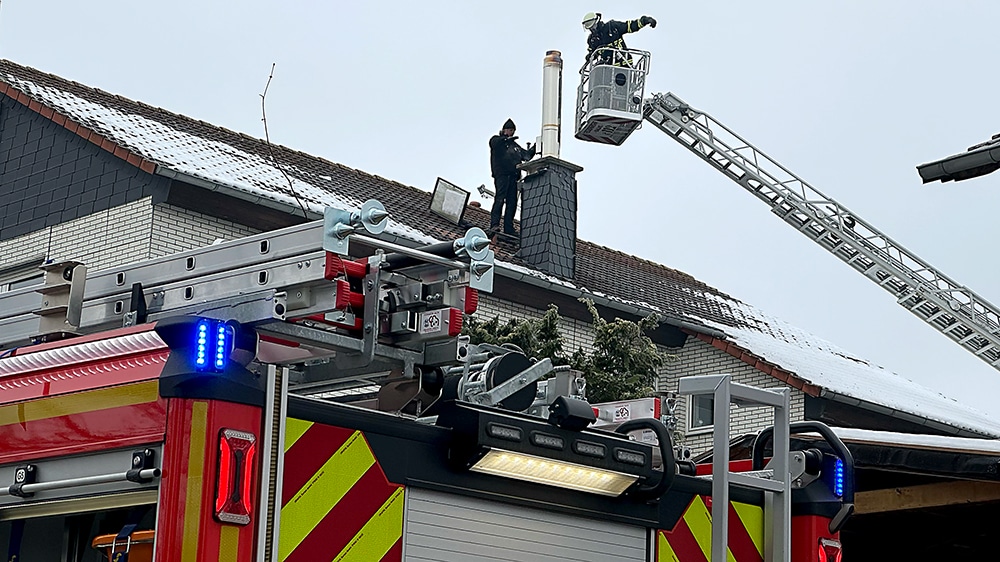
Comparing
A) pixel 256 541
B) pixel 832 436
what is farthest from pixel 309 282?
pixel 832 436

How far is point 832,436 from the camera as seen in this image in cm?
541

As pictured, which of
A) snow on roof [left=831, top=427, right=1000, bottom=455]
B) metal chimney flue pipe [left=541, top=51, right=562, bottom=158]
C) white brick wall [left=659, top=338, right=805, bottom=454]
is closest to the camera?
snow on roof [left=831, top=427, right=1000, bottom=455]

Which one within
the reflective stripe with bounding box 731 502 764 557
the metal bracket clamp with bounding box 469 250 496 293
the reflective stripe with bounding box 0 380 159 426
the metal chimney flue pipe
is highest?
the metal chimney flue pipe

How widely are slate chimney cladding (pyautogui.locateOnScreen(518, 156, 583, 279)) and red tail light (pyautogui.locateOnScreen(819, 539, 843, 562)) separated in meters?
15.7

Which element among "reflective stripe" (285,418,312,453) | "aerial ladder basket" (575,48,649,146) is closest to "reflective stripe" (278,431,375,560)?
"reflective stripe" (285,418,312,453)

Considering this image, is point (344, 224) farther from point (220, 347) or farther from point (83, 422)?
point (83, 422)

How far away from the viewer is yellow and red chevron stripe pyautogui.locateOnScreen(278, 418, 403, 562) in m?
3.99

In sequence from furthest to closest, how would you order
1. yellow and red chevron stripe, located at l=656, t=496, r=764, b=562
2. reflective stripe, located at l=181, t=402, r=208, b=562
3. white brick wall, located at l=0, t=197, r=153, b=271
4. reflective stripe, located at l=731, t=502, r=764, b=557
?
white brick wall, located at l=0, t=197, r=153, b=271, reflective stripe, located at l=731, t=502, r=764, b=557, yellow and red chevron stripe, located at l=656, t=496, r=764, b=562, reflective stripe, located at l=181, t=402, r=208, b=562

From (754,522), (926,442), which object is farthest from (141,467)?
(926,442)

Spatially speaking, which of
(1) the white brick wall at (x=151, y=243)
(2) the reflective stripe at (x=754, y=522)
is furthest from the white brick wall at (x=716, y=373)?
(2) the reflective stripe at (x=754, y=522)

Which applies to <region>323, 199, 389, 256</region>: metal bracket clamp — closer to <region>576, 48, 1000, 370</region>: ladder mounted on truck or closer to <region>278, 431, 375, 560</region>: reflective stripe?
<region>278, 431, 375, 560</region>: reflective stripe

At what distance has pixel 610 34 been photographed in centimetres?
2308

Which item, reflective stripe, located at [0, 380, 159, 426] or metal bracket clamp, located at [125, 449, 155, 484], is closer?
metal bracket clamp, located at [125, 449, 155, 484]

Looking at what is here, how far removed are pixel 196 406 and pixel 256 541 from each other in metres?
0.38
